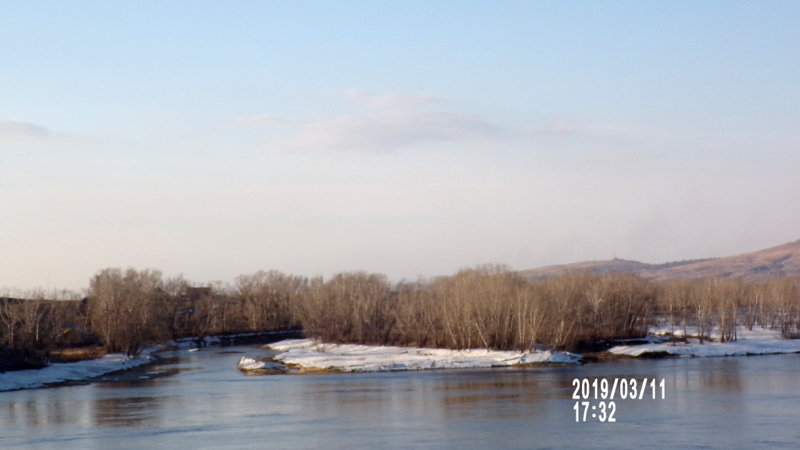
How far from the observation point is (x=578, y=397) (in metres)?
32.2

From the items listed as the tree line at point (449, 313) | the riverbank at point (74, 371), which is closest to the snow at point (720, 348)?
the tree line at point (449, 313)

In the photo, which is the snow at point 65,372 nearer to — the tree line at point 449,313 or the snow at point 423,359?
the tree line at point 449,313

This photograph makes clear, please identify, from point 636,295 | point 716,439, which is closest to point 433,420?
point 716,439

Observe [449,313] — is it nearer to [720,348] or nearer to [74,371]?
[720,348]

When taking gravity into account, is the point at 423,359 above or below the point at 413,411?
above

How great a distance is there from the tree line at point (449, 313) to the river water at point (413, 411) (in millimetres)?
8250

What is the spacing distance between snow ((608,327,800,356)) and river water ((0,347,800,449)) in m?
7.23

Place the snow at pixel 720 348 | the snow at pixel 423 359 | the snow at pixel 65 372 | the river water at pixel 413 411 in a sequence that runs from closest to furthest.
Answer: the river water at pixel 413 411
the snow at pixel 65 372
the snow at pixel 423 359
the snow at pixel 720 348

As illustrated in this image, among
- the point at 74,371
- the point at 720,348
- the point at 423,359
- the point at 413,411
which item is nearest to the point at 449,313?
the point at 423,359

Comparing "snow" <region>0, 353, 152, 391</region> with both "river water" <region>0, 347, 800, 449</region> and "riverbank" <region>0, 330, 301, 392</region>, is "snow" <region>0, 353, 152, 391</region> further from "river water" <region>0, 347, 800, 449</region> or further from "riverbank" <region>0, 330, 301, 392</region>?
"river water" <region>0, 347, 800, 449</region>

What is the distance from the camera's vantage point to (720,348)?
180ft

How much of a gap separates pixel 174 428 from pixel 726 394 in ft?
62.3

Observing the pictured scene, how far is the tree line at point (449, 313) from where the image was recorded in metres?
53.9

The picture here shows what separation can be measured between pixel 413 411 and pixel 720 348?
3183 cm
